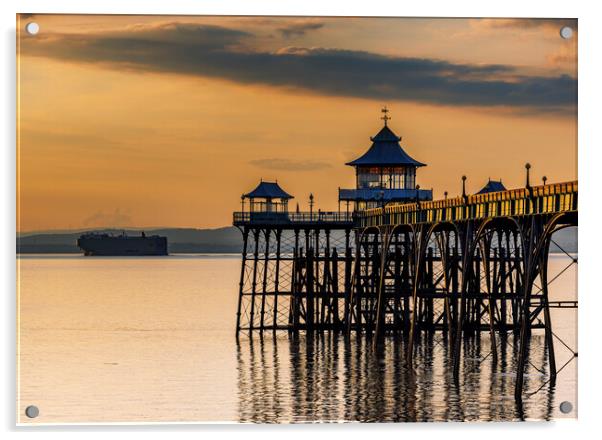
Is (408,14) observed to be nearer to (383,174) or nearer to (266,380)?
(266,380)

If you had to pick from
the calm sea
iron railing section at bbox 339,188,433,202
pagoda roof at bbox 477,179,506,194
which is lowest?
the calm sea

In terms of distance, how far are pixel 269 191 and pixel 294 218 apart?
9.93 ft

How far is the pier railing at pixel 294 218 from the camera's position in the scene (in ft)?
290

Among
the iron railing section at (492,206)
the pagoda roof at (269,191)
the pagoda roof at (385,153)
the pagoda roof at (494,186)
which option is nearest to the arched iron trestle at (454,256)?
the iron railing section at (492,206)

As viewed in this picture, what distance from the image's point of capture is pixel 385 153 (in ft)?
300

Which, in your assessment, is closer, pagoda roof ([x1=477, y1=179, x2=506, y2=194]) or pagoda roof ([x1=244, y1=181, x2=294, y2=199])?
pagoda roof ([x1=244, y1=181, x2=294, y2=199])

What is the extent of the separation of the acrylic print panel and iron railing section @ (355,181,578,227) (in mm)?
126

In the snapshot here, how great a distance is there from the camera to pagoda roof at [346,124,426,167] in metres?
90.8

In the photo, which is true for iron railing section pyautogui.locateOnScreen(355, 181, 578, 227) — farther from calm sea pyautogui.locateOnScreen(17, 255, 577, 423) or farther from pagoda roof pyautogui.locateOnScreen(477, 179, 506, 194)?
pagoda roof pyautogui.locateOnScreen(477, 179, 506, 194)

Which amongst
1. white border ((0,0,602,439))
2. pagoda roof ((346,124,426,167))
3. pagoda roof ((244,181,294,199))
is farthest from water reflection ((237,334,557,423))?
pagoda roof ((346,124,426,167))

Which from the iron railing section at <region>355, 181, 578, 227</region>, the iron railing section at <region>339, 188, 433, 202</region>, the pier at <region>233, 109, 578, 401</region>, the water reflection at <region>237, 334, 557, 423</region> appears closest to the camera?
the iron railing section at <region>355, 181, 578, 227</region>

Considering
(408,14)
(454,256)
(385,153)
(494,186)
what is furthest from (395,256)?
(408,14)
